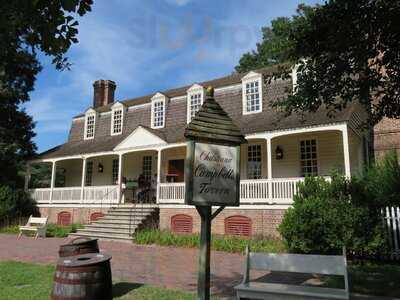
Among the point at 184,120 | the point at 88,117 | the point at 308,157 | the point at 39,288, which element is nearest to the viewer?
the point at 39,288

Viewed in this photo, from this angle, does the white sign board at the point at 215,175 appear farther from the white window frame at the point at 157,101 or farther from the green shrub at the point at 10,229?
the green shrub at the point at 10,229

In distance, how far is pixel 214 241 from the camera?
48.2ft

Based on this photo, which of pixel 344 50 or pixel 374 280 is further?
pixel 374 280

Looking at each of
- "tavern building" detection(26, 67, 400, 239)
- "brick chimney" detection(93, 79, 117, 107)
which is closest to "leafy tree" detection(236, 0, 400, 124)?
"tavern building" detection(26, 67, 400, 239)

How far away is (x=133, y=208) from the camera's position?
1959cm

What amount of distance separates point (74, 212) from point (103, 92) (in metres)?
12.3

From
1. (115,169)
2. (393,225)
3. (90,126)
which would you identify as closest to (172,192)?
(115,169)

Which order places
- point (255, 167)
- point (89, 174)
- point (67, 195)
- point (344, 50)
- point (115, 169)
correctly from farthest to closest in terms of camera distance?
point (89, 174)
point (115, 169)
point (67, 195)
point (255, 167)
point (344, 50)

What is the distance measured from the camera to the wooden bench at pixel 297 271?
5.57 m

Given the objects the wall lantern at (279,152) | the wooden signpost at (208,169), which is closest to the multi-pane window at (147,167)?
the wall lantern at (279,152)

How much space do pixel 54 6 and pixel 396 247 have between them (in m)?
10.9

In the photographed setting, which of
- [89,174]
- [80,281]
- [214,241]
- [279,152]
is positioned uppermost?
[279,152]

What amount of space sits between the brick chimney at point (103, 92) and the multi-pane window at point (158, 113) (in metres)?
8.99

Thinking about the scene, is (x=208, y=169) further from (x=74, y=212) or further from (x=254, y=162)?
(x=74, y=212)
